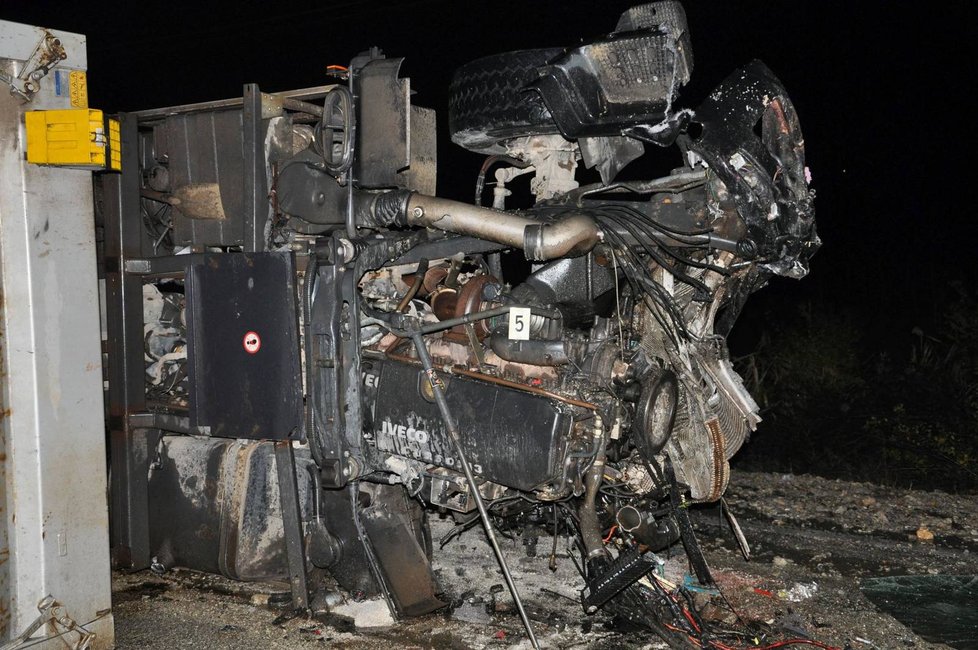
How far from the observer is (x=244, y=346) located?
13.6 feet

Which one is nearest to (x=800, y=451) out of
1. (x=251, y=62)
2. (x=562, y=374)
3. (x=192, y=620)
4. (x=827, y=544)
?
(x=827, y=544)

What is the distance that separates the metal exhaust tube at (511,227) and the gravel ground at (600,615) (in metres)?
1.85

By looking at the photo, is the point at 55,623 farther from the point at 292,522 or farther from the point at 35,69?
the point at 35,69

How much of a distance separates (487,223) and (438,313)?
0.64m

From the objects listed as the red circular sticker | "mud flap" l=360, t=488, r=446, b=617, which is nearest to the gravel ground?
"mud flap" l=360, t=488, r=446, b=617

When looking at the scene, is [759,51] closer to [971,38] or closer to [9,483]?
[971,38]

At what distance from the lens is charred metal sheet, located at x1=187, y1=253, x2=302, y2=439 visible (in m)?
4.04

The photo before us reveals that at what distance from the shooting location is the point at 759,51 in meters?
9.91

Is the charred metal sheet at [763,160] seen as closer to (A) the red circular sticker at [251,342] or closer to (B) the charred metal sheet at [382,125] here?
(B) the charred metal sheet at [382,125]

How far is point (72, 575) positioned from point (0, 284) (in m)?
1.27

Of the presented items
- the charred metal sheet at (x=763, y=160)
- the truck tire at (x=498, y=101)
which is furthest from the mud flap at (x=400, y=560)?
the charred metal sheet at (x=763, y=160)

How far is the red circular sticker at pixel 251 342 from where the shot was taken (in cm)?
411

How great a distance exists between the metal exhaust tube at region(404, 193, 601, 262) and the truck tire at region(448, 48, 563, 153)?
19.4 inches

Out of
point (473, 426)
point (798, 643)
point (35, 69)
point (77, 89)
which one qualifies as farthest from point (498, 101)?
point (798, 643)
